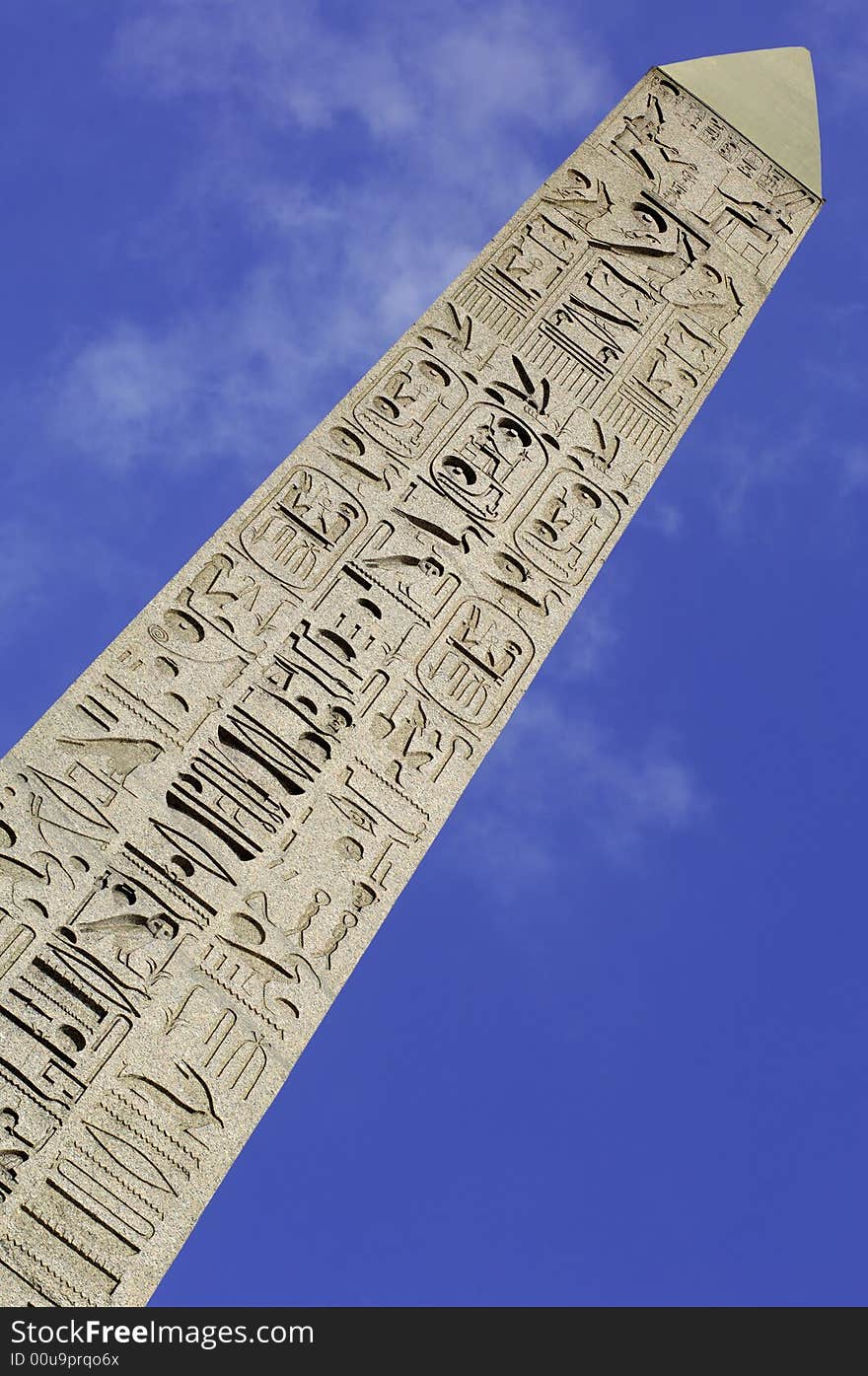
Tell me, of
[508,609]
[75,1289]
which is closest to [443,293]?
[508,609]

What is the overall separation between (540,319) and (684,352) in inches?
24.4

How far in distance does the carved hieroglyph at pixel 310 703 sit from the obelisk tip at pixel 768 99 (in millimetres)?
537

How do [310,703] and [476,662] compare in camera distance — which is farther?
[476,662]

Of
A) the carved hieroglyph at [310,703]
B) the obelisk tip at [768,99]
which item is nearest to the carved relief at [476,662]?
the carved hieroglyph at [310,703]

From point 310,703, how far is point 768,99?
4275 millimetres

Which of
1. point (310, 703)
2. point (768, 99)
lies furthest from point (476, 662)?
point (768, 99)

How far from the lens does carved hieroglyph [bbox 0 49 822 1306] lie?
16.1ft

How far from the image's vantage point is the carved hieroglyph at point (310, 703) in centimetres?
491

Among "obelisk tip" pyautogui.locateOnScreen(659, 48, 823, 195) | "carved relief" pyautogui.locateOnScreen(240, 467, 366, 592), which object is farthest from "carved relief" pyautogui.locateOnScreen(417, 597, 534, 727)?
"obelisk tip" pyautogui.locateOnScreen(659, 48, 823, 195)

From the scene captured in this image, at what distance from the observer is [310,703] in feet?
19.2

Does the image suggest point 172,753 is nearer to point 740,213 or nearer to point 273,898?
point 273,898

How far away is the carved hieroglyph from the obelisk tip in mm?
537

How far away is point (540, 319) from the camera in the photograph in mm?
7250

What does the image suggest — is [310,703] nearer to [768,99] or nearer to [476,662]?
[476,662]
